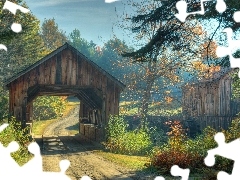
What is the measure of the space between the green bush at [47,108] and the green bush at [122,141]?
2749cm

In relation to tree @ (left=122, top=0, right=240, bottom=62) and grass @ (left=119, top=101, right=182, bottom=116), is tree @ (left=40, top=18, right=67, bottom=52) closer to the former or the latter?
grass @ (left=119, top=101, right=182, bottom=116)

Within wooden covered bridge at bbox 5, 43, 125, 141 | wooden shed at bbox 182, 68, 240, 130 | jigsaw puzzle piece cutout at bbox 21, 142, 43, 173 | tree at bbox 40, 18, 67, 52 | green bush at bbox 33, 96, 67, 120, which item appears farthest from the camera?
tree at bbox 40, 18, 67, 52

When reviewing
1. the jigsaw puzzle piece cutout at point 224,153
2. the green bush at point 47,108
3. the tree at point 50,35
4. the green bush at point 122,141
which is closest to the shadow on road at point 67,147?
the green bush at point 122,141

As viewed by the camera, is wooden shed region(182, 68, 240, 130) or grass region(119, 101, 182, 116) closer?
wooden shed region(182, 68, 240, 130)

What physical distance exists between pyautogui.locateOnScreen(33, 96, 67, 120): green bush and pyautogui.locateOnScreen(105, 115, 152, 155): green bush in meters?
27.5

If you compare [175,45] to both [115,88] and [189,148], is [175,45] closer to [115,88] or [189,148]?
[189,148]

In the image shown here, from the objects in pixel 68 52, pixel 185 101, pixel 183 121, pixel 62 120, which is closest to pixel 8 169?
pixel 68 52

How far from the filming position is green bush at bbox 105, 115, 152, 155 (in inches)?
711

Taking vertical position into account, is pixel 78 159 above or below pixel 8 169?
below

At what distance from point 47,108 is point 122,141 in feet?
100

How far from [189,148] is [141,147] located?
554cm

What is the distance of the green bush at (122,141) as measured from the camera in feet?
59.3

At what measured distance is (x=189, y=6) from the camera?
11469mm

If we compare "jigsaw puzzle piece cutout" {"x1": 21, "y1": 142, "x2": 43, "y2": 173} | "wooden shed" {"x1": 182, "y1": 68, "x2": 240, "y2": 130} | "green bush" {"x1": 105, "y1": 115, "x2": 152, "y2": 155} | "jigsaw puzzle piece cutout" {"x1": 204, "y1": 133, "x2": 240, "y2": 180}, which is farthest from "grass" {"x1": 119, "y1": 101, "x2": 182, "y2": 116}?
"jigsaw puzzle piece cutout" {"x1": 21, "y1": 142, "x2": 43, "y2": 173}
